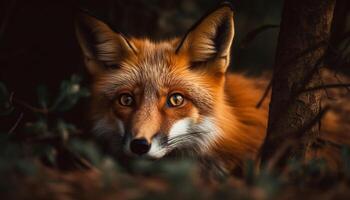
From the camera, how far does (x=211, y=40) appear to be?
386cm

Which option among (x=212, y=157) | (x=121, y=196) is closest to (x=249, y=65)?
(x=212, y=157)

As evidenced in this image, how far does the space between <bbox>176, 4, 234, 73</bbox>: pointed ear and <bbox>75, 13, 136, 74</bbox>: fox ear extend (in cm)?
50

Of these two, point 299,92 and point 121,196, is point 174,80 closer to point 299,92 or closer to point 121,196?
point 299,92

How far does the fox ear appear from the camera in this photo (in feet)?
12.9

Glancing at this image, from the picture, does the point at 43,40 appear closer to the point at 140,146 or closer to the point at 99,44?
the point at 99,44

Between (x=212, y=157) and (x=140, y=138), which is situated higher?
(x=140, y=138)

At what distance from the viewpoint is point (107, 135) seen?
388 centimetres

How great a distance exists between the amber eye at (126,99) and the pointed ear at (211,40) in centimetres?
58

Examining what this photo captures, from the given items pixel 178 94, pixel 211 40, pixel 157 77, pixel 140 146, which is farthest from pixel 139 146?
pixel 211 40

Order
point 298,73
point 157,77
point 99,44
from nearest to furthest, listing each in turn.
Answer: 1. point 298,73
2. point 157,77
3. point 99,44

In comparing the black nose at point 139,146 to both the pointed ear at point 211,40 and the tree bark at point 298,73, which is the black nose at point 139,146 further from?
the pointed ear at point 211,40

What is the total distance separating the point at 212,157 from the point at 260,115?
684mm

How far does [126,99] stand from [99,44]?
622mm

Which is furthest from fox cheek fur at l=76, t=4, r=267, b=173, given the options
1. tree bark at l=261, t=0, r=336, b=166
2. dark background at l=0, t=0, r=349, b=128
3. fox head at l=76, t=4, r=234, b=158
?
dark background at l=0, t=0, r=349, b=128
